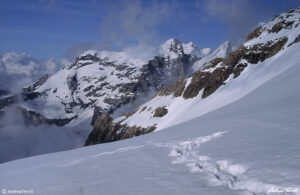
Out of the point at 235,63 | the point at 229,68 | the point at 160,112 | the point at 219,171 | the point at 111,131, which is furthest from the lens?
the point at 111,131

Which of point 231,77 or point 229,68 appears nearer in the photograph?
point 231,77

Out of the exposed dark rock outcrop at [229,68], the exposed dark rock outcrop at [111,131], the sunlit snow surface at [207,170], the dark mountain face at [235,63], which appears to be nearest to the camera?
the sunlit snow surface at [207,170]

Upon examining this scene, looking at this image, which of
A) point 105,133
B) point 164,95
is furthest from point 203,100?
point 105,133

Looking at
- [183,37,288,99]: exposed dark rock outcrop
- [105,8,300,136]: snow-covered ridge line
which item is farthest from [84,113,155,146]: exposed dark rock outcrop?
[183,37,288,99]: exposed dark rock outcrop

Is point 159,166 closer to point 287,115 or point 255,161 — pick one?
point 255,161

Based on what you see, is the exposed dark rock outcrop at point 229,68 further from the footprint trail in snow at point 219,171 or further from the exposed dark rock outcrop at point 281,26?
the footprint trail in snow at point 219,171

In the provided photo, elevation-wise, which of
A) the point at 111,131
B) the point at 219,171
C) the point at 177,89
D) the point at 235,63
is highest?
the point at 235,63

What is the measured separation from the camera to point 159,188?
5473mm

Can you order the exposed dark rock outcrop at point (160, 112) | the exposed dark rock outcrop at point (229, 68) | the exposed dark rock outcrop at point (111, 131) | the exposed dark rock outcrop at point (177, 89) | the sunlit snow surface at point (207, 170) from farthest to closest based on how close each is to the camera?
the exposed dark rock outcrop at point (177, 89), the exposed dark rock outcrop at point (111, 131), the exposed dark rock outcrop at point (160, 112), the exposed dark rock outcrop at point (229, 68), the sunlit snow surface at point (207, 170)

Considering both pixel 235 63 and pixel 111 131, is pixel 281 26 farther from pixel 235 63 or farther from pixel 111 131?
pixel 111 131

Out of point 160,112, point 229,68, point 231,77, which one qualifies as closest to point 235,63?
point 229,68

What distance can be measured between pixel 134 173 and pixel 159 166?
83 centimetres

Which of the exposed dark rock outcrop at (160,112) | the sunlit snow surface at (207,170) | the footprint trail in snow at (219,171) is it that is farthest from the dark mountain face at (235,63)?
the footprint trail in snow at (219,171)

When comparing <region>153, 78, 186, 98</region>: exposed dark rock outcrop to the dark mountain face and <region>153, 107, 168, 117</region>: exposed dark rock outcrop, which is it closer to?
the dark mountain face
